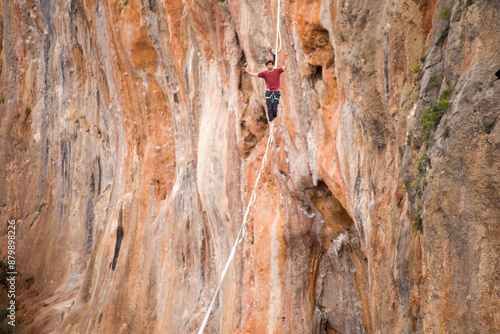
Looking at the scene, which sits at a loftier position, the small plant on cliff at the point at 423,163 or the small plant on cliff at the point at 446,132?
the small plant on cliff at the point at 446,132

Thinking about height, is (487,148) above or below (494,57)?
below

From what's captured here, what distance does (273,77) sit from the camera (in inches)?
433

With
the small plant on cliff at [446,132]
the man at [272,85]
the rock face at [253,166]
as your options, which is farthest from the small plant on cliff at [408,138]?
the man at [272,85]

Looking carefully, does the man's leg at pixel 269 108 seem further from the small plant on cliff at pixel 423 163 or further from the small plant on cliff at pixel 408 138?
the small plant on cliff at pixel 423 163

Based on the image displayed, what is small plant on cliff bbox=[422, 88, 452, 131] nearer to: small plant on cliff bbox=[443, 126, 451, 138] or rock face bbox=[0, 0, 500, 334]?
rock face bbox=[0, 0, 500, 334]

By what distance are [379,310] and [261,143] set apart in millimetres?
5916

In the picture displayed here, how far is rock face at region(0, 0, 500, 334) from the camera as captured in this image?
5.91 metres

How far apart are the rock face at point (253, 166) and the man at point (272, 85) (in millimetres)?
276

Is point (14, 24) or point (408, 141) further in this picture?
point (14, 24)

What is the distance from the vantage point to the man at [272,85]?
10.9 m

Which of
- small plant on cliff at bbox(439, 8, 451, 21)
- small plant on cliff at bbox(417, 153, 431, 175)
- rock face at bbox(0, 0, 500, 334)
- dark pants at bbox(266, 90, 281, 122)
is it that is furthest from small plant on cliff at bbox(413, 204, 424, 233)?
dark pants at bbox(266, 90, 281, 122)

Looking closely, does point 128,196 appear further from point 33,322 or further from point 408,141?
point 408,141

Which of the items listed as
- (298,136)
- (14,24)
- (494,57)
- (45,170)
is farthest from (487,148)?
(14,24)

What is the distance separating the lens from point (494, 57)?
5.40 m
